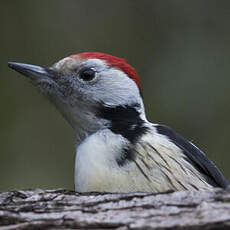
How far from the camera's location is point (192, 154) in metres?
3.38

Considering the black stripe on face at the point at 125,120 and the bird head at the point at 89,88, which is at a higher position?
the bird head at the point at 89,88

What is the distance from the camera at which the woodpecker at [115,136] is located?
297 centimetres

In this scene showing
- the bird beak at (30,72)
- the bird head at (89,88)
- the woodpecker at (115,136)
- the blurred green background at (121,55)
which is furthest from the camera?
the blurred green background at (121,55)

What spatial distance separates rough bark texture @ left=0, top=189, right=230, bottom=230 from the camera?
2180 mm

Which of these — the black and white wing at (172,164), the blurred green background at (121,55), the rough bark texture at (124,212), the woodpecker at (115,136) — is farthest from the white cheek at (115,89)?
the blurred green background at (121,55)

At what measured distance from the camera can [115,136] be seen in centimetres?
325

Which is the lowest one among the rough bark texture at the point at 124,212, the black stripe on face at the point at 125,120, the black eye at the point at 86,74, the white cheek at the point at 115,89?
the rough bark texture at the point at 124,212

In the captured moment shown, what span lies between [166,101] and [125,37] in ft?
3.37

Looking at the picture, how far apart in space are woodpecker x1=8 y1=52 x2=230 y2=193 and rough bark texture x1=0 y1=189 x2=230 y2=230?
1.26ft

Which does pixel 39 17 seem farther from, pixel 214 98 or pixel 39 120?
pixel 214 98

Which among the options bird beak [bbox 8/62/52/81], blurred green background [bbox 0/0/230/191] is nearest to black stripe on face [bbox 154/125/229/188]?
bird beak [bbox 8/62/52/81]

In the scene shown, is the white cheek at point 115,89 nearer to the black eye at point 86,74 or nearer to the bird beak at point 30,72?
the black eye at point 86,74

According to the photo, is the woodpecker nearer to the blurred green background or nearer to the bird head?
the bird head

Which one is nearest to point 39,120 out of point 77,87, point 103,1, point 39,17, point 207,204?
point 39,17
